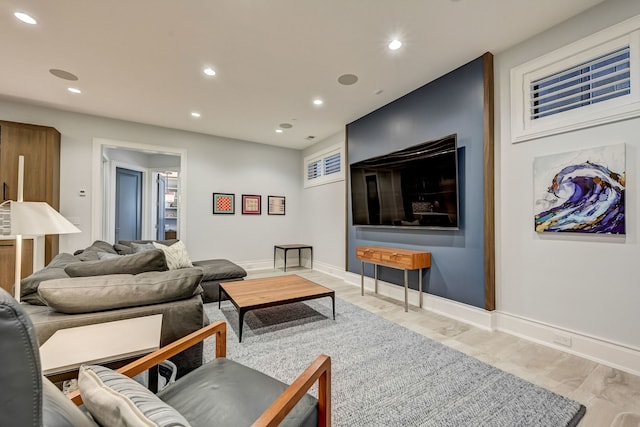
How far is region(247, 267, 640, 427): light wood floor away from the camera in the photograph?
1.65 m

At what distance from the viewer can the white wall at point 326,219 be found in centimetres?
522

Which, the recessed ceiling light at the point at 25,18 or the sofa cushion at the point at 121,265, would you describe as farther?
the recessed ceiling light at the point at 25,18

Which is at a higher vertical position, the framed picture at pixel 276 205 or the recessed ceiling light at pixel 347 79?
the recessed ceiling light at pixel 347 79

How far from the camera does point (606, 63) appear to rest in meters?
2.20

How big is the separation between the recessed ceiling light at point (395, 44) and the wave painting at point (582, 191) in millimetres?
1733

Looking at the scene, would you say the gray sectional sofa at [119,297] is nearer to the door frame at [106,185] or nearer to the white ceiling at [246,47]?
the white ceiling at [246,47]

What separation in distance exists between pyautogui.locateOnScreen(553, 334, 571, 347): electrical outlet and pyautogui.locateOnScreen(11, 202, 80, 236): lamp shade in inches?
154

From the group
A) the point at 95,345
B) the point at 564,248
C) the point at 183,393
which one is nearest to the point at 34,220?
the point at 95,345

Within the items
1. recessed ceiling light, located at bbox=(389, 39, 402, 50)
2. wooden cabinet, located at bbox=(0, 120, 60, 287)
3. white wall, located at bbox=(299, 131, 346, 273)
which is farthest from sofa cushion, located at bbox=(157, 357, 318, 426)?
wooden cabinet, located at bbox=(0, 120, 60, 287)

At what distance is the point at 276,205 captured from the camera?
6293 mm

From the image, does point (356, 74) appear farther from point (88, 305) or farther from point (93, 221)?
point (93, 221)

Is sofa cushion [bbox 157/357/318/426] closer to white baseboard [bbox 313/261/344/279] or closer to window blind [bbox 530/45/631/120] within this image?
window blind [bbox 530/45/631/120]

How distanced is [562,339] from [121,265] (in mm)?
3655

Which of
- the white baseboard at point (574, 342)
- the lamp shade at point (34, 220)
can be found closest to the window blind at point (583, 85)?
the white baseboard at point (574, 342)
